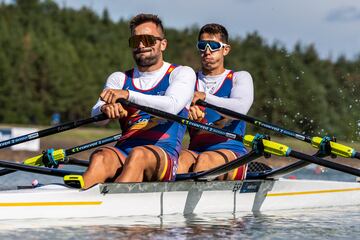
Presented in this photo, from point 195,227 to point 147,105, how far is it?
1492mm

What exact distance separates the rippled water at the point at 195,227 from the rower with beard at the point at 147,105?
573mm

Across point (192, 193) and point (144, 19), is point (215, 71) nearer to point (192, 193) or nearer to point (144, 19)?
point (144, 19)

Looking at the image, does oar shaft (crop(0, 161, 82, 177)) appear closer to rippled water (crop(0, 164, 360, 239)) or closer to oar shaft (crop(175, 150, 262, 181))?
rippled water (crop(0, 164, 360, 239))

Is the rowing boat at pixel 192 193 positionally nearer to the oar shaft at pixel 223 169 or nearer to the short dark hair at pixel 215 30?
the oar shaft at pixel 223 169

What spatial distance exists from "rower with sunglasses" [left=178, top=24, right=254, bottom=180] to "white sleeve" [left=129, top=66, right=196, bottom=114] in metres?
0.94

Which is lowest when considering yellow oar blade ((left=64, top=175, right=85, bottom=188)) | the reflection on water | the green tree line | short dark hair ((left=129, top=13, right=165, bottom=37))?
the reflection on water

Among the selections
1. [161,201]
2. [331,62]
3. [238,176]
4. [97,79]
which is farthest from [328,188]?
[331,62]

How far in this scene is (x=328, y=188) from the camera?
→ 39.8ft

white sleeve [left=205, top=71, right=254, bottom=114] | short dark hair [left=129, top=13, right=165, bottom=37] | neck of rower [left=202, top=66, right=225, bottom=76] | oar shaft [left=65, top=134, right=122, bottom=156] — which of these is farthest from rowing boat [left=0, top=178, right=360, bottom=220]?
short dark hair [left=129, top=13, right=165, bottom=37]

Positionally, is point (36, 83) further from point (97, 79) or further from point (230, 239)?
point (230, 239)

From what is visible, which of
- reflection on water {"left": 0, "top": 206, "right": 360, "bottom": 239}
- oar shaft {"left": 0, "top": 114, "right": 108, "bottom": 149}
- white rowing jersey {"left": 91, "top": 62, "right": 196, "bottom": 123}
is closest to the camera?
reflection on water {"left": 0, "top": 206, "right": 360, "bottom": 239}

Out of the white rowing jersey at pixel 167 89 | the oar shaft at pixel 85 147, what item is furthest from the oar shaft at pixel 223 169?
the oar shaft at pixel 85 147

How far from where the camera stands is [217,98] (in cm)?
1112

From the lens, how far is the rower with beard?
9547 millimetres
